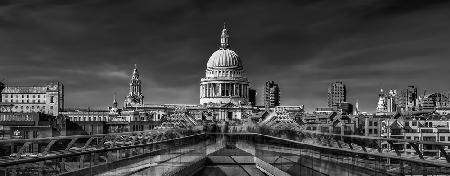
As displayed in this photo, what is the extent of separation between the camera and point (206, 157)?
24500mm

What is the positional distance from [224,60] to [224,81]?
8273mm

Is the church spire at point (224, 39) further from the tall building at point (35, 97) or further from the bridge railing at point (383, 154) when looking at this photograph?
the bridge railing at point (383, 154)

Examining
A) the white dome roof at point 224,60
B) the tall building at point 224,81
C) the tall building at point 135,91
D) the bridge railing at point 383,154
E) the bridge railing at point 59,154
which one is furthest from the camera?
the tall building at point 135,91

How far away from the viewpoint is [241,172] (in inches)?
835

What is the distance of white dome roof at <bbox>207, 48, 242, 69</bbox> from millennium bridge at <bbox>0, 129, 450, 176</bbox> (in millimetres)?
145410

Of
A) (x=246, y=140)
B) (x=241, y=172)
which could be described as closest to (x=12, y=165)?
(x=241, y=172)

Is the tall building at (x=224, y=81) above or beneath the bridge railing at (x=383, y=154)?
above

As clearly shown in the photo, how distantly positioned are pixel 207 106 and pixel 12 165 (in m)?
151

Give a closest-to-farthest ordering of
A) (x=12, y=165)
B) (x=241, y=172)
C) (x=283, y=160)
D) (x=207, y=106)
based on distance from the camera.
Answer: (x=12, y=165)
(x=283, y=160)
(x=241, y=172)
(x=207, y=106)

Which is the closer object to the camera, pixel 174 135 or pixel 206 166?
pixel 206 166

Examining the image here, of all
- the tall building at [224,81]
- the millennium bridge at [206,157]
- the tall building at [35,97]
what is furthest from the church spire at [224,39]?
the millennium bridge at [206,157]

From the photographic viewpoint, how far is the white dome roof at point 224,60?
172500mm

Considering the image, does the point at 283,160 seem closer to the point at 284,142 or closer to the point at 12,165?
the point at 284,142

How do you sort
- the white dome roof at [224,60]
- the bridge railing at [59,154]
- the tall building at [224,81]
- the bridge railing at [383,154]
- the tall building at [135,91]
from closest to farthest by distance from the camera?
the bridge railing at [59,154] < the bridge railing at [383,154] < the tall building at [224,81] < the white dome roof at [224,60] < the tall building at [135,91]
